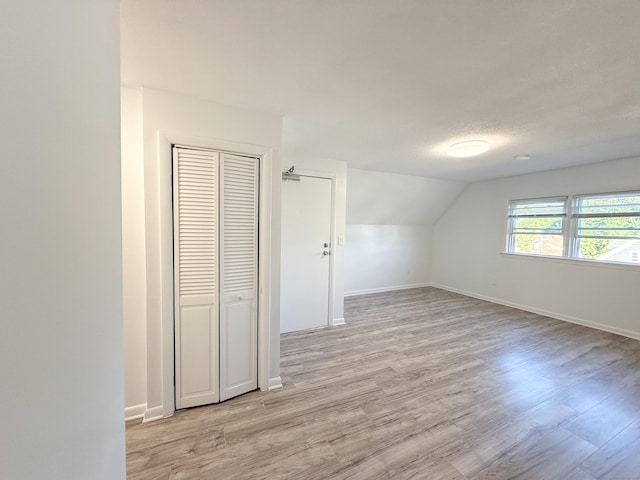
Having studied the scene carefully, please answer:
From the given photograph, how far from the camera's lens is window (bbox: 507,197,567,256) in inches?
152

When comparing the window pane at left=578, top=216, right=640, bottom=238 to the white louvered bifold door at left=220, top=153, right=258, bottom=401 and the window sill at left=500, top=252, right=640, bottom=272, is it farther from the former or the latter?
the white louvered bifold door at left=220, top=153, right=258, bottom=401

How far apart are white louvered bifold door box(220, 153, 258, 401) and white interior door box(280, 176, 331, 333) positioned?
3.76 ft

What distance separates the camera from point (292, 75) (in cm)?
151

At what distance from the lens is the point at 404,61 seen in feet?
4.45

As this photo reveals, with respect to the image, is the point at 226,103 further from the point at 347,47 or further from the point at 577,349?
the point at 577,349

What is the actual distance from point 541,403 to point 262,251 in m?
2.53

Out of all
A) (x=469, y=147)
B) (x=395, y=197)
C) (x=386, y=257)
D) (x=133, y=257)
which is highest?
(x=469, y=147)

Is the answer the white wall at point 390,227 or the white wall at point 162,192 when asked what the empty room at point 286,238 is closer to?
the white wall at point 162,192

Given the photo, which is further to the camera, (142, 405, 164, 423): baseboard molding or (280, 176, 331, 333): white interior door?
(280, 176, 331, 333): white interior door

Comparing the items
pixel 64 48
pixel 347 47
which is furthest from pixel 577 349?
pixel 64 48

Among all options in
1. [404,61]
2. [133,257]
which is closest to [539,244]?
[404,61]

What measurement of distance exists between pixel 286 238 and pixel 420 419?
7.27 feet

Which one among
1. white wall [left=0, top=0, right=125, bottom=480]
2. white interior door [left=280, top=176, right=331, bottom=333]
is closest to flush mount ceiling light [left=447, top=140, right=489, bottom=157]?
white interior door [left=280, top=176, right=331, bottom=333]

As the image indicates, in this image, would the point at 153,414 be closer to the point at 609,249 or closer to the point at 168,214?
the point at 168,214
